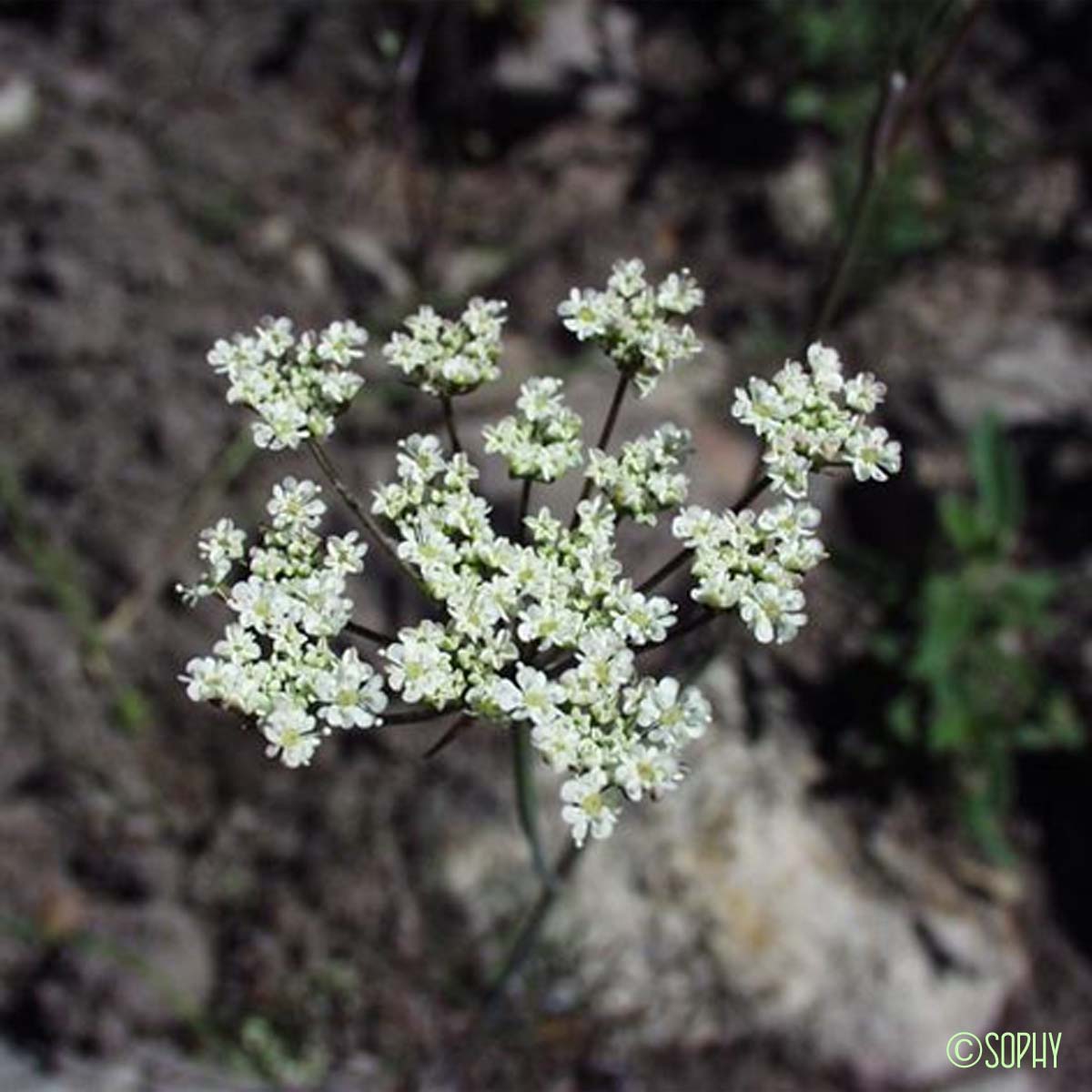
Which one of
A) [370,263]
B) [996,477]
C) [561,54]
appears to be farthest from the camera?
[561,54]

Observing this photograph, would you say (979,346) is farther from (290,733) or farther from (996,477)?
(290,733)

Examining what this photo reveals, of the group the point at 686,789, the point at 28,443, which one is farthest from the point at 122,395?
the point at 686,789

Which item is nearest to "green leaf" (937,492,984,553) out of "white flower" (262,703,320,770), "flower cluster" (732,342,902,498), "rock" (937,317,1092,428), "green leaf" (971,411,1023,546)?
"green leaf" (971,411,1023,546)

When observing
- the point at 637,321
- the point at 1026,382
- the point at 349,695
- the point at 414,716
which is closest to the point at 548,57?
the point at 1026,382

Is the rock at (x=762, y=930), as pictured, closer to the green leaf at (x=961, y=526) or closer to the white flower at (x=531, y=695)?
the green leaf at (x=961, y=526)

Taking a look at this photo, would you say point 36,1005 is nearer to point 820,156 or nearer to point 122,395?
point 122,395
